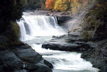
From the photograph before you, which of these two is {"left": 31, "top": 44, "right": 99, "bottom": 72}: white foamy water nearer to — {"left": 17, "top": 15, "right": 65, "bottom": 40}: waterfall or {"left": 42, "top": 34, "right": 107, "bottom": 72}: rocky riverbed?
{"left": 42, "top": 34, "right": 107, "bottom": 72}: rocky riverbed

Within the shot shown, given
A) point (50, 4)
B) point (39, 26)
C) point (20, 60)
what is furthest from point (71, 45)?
point (50, 4)

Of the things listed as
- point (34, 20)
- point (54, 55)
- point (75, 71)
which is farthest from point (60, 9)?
point (75, 71)

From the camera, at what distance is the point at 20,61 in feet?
48.1

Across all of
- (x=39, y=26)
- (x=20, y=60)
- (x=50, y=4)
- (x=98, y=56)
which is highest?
(x=50, y=4)

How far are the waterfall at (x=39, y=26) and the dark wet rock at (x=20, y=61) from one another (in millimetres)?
21008

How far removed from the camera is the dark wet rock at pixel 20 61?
1429cm

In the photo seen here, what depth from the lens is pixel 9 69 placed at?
14281 millimetres

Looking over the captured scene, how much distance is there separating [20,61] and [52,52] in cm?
1034

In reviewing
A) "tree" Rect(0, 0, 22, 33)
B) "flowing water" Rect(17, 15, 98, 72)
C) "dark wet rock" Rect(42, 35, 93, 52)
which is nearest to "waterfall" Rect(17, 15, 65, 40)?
"flowing water" Rect(17, 15, 98, 72)

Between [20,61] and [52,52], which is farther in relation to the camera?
[52,52]

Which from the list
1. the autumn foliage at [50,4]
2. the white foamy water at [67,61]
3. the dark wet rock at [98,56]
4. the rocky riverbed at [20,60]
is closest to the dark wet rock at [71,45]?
the white foamy water at [67,61]

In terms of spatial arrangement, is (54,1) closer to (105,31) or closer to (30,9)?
(30,9)

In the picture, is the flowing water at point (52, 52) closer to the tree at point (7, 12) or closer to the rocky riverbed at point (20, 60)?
the rocky riverbed at point (20, 60)

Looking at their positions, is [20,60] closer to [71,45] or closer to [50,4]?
[71,45]
